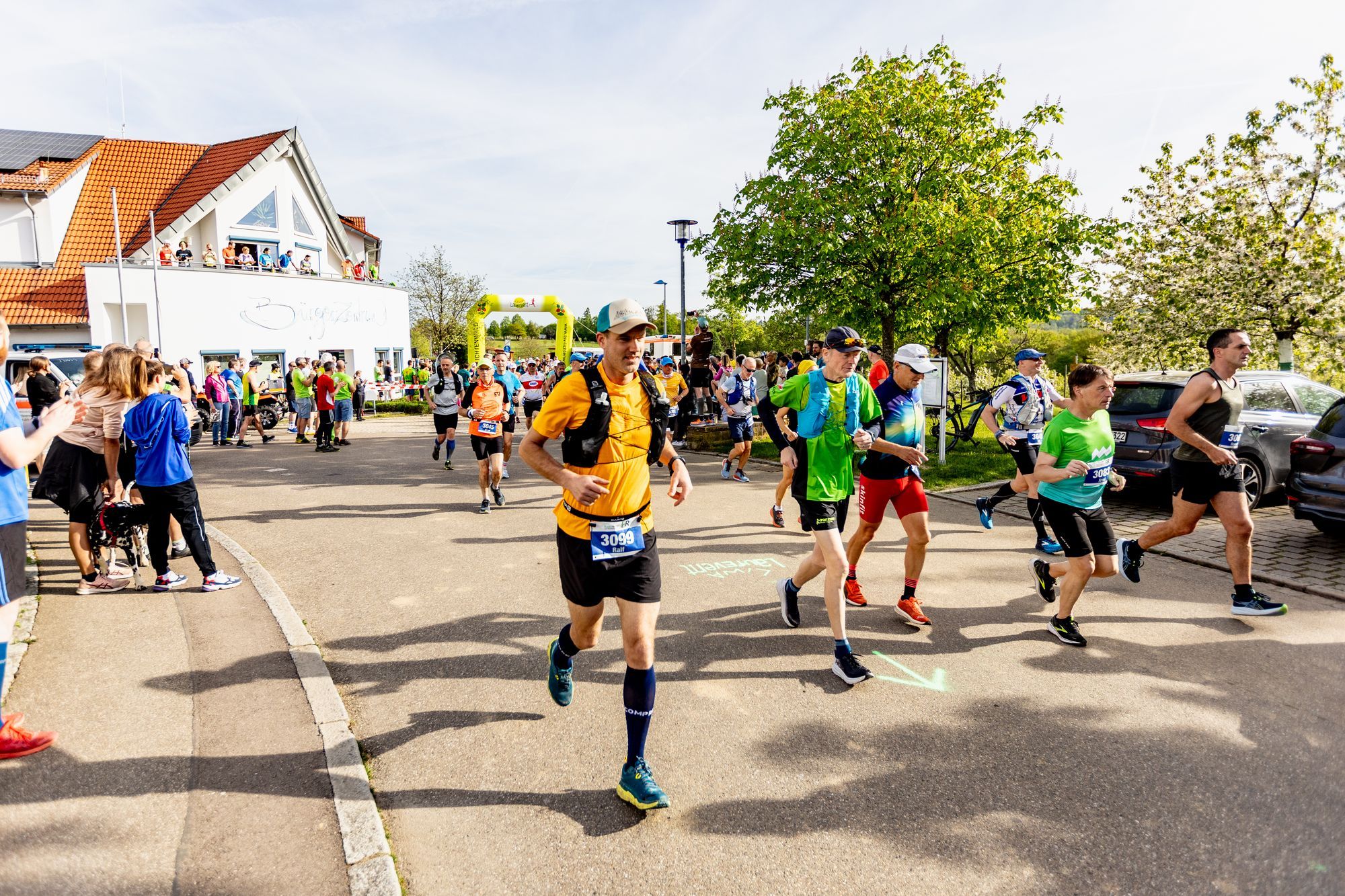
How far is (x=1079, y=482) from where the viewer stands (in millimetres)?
4895

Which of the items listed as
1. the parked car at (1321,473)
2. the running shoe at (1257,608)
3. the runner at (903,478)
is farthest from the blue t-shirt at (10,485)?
the parked car at (1321,473)

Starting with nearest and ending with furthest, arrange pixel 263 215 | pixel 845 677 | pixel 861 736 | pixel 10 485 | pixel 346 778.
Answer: pixel 346 778
pixel 10 485
pixel 861 736
pixel 845 677
pixel 263 215

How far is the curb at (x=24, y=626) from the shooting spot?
427cm

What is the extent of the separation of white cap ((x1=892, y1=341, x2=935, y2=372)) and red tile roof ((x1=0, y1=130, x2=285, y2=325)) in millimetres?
27761

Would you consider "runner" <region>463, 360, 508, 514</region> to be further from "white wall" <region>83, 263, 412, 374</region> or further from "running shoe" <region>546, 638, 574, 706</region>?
"white wall" <region>83, 263, 412, 374</region>

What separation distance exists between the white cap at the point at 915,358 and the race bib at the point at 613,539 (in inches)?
110

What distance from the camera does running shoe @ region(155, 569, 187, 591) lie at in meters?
6.03

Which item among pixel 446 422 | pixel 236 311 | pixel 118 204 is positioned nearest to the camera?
pixel 446 422

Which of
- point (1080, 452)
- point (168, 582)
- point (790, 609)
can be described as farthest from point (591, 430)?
point (168, 582)

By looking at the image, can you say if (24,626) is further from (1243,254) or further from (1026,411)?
(1243,254)

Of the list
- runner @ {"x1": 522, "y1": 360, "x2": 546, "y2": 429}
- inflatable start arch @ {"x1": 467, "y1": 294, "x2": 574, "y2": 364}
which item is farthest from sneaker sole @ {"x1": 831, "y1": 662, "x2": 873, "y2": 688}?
inflatable start arch @ {"x1": 467, "y1": 294, "x2": 574, "y2": 364}

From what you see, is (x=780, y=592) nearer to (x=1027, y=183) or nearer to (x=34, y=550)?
(x=34, y=550)

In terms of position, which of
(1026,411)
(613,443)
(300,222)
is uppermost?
(300,222)

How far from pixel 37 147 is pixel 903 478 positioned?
37.7m
